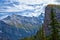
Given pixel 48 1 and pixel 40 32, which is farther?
pixel 48 1

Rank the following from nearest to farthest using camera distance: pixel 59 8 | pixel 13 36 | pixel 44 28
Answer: pixel 13 36, pixel 44 28, pixel 59 8

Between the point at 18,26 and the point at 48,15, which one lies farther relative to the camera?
the point at 48,15

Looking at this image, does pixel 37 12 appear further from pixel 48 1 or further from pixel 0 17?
pixel 0 17

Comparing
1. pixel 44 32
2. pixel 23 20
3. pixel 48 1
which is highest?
pixel 48 1

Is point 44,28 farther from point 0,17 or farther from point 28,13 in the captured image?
point 0,17

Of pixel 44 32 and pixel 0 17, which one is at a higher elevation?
pixel 0 17

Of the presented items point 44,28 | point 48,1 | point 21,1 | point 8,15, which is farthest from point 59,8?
point 8,15

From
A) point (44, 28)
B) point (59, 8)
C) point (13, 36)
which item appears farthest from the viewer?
point (59, 8)
